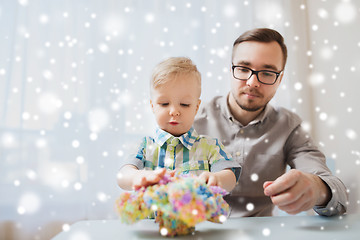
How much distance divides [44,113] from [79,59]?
1.32 feet

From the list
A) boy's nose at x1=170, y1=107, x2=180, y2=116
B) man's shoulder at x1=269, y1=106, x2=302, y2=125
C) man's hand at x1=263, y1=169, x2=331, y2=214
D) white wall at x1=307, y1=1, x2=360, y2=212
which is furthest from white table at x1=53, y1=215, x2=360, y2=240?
white wall at x1=307, y1=1, x2=360, y2=212

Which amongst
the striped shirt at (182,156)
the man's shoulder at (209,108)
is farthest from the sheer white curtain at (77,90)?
the striped shirt at (182,156)

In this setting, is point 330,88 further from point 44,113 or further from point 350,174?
point 44,113

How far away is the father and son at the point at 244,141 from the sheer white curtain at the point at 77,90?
0.69 metres

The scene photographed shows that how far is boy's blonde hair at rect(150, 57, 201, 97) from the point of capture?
0.96 metres

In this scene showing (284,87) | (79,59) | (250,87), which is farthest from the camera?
(284,87)

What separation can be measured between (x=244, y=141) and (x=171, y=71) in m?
0.61

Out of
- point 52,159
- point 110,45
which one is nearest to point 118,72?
point 110,45

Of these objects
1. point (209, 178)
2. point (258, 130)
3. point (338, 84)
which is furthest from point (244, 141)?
point (338, 84)

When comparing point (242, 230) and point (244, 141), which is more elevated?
point (244, 141)

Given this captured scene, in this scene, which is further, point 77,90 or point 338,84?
point 77,90

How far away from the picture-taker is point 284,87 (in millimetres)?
2271

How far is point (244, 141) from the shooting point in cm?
143

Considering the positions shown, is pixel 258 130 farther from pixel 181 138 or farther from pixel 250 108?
pixel 181 138
